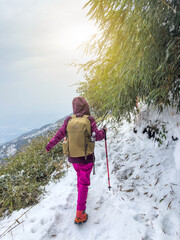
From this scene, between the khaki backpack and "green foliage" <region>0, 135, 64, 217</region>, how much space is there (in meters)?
2.24

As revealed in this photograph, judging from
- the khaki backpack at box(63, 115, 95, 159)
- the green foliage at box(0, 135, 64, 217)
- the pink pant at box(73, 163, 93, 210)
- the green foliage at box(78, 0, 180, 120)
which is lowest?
the green foliage at box(0, 135, 64, 217)

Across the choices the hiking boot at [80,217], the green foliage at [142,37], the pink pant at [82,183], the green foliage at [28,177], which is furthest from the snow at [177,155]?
the green foliage at [28,177]

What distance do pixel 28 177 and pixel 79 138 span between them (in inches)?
130

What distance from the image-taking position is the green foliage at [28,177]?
4.11m

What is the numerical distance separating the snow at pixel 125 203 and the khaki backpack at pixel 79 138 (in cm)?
133

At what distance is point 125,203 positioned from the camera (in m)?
3.18

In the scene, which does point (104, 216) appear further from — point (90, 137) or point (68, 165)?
point (68, 165)

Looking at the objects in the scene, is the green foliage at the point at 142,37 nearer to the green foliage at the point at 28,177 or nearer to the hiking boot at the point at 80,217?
the hiking boot at the point at 80,217

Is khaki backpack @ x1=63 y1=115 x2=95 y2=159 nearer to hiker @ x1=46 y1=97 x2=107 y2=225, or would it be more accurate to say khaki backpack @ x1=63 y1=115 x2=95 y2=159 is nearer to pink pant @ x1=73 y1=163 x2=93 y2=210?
hiker @ x1=46 y1=97 x2=107 y2=225

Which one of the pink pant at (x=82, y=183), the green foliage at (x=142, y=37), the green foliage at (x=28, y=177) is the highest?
the green foliage at (x=142, y=37)


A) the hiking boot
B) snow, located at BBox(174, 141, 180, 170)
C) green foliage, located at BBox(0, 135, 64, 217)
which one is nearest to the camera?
the hiking boot

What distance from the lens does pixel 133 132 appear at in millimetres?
5383

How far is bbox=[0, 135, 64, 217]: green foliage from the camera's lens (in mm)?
4111

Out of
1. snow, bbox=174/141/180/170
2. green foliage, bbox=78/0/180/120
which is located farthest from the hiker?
snow, bbox=174/141/180/170
